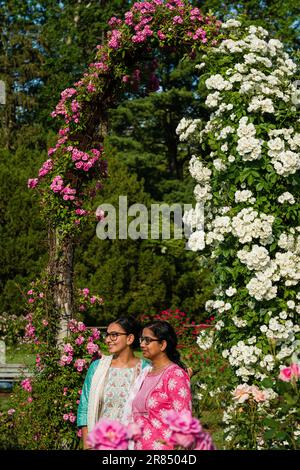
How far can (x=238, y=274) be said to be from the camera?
4.45 metres

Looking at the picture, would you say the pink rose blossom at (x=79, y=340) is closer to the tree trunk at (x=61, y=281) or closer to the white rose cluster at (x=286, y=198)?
the tree trunk at (x=61, y=281)

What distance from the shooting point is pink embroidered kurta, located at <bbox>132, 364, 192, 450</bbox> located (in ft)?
11.0

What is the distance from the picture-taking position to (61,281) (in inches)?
226

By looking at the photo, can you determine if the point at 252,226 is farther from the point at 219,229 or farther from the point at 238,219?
the point at 219,229

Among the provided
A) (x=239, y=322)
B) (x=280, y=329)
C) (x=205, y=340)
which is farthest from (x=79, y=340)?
(x=280, y=329)

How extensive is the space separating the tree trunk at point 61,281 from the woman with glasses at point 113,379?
6.11 feet

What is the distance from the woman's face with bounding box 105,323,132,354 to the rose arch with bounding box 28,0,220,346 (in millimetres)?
1938

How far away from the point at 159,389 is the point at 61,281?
2.48 metres

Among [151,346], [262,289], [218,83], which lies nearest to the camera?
[151,346]

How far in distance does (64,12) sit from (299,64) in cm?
1871

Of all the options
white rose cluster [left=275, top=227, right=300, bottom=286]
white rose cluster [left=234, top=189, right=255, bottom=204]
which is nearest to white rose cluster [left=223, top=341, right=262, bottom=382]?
white rose cluster [left=275, top=227, right=300, bottom=286]

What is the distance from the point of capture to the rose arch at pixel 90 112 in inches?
222

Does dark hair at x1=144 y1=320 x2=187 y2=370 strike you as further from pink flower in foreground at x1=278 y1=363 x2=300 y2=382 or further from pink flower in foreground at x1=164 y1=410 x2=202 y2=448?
pink flower in foreground at x1=164 y1=410 x2=202 y2=448

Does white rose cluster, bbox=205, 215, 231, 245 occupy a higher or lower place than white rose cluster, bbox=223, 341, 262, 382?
higher
